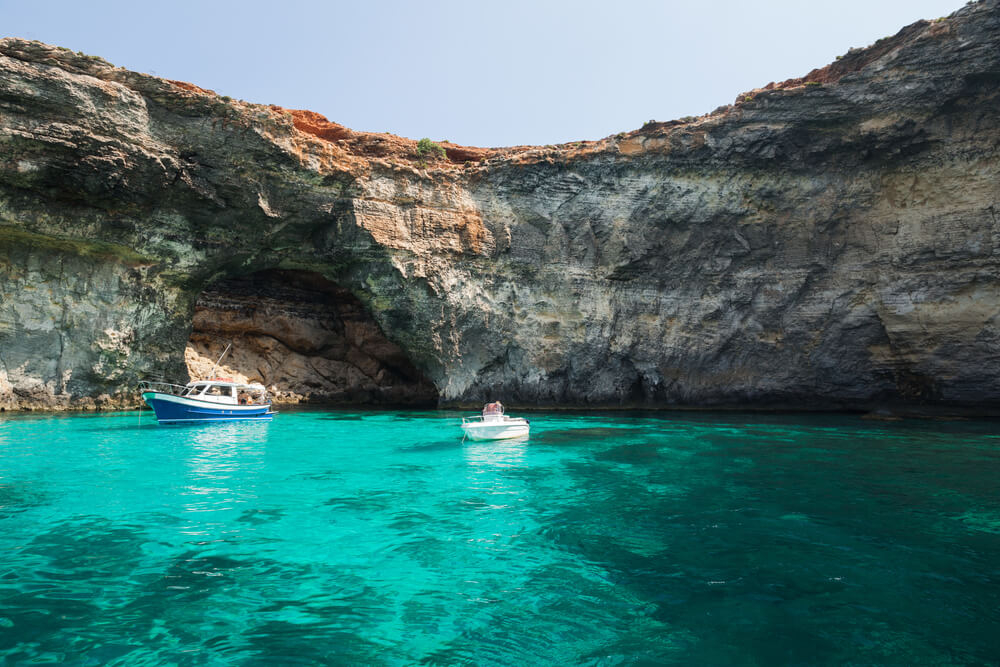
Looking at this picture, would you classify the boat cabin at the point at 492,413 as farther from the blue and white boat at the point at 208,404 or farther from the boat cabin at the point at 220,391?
the boat cabin at the point at 220,391

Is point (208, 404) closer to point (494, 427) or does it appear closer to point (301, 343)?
point (494, 427)

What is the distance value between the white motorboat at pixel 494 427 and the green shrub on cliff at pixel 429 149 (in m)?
17.1

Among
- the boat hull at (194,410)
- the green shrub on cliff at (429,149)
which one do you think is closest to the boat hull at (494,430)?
the boat hull at (194,410)

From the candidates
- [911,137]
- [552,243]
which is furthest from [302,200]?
[911,137]

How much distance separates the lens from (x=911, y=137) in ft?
85.8

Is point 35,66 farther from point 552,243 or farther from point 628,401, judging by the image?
point 628,401

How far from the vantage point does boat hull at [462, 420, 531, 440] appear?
18.5m

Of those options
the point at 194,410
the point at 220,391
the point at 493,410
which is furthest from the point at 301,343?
the point at 493,410

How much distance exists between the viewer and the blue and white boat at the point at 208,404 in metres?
21.5

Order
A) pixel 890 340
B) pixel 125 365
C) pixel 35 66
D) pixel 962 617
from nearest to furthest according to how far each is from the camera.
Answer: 1. pixel 962 617
2. pixel 35 66
3. pixel 125 365
4. pixel 890 340

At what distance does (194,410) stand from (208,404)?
56cm

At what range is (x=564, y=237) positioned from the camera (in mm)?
31703

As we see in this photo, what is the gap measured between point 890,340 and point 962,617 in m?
27.2

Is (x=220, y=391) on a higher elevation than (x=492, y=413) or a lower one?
higher
